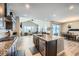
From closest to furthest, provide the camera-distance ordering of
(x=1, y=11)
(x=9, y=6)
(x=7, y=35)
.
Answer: (x=1, y=11) → (x=9, y=6) → (x=7, y=35)

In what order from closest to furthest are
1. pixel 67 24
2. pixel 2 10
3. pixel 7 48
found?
pixel 7 48, pixel 2 10, pixel 67 24

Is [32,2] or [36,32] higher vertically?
[32,2]

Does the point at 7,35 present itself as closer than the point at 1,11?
No

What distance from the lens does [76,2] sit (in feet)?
5.57

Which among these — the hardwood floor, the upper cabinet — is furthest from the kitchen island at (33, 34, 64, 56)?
the upper cabinet

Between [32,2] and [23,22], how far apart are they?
489 millimetres

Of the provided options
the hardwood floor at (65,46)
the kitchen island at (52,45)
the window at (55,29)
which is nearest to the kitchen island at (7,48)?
A: the hardwood floor at (65,46)

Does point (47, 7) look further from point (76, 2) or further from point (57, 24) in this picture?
point (76, 2)

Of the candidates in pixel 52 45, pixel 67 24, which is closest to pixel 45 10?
pixel 67 24

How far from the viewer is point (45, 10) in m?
1.71

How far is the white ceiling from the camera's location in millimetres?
1687

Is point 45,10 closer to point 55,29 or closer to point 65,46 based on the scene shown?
point 55,29

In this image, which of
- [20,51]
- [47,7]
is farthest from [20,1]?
[20,51]

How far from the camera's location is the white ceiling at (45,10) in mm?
1687
